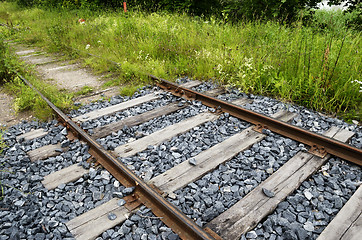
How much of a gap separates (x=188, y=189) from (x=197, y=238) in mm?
660

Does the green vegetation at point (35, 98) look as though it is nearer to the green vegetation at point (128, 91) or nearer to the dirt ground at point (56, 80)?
the dirt ground at point (56, 80)

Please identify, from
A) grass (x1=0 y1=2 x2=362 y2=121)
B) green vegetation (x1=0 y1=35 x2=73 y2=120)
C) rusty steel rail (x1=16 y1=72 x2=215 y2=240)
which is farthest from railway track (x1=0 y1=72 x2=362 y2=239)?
grass (x1=0 y1=2 x2=362 y2=121)

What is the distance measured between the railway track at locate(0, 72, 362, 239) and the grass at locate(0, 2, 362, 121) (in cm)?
79

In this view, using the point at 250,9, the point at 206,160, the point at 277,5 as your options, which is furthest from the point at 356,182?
the point at 250,9

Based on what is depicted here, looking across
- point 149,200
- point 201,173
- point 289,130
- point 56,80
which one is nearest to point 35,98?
point 56,80

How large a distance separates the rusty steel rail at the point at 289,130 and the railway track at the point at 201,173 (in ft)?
0.04

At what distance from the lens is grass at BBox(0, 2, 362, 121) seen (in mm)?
4320

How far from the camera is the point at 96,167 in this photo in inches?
123

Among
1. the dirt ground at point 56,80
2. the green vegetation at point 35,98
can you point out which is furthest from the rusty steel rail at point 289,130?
the green vegetation at point 35,98

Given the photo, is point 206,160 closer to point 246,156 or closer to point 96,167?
point 246,156

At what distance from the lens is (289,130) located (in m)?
3.49

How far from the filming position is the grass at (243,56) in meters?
4.32

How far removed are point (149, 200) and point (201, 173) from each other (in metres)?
0.64

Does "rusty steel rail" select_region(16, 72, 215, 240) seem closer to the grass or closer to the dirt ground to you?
the dirt ground
